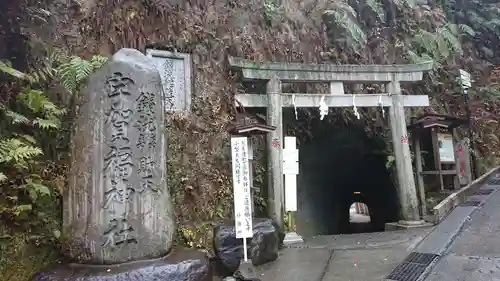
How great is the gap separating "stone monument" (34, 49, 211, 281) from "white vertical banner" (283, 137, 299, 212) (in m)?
3.32

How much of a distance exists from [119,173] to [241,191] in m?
2.11

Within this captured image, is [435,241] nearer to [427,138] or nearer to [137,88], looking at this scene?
[427,138]

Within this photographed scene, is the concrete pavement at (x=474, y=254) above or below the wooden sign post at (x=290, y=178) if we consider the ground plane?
below

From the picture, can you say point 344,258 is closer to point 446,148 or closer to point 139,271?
point 139,271

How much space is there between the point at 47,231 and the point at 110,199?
1313 millimetres

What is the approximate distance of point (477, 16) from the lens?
14906 millimetres

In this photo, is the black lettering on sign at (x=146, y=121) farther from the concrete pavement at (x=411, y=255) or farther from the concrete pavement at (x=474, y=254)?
the concrete pavement at (x=474, y=254)

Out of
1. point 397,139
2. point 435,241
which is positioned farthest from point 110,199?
point 397,139

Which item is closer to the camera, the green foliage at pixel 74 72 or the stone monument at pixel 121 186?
the stone monument at pixel 121 186

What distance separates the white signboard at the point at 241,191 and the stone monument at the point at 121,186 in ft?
3.46

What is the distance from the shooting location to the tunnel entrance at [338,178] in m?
11.7

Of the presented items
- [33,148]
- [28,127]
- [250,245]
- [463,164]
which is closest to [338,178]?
[463,164]

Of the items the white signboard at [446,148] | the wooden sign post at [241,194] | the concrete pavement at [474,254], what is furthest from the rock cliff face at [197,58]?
the white signboard at [446,148]

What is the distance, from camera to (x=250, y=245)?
6617mm
